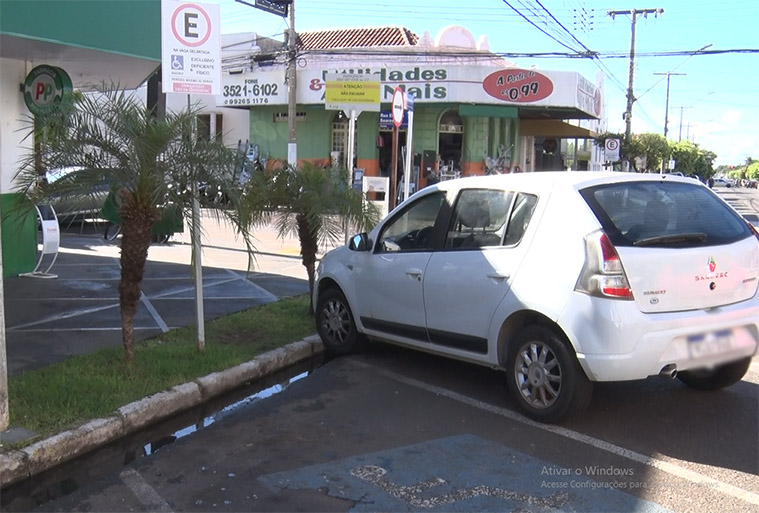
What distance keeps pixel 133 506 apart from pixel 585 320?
2989mm

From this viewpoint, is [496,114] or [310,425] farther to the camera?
[496,114]

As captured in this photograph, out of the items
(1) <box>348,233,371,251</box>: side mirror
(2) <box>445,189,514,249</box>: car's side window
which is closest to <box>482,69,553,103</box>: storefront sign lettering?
(1) <box>348,233,371,251</box>: side mirror

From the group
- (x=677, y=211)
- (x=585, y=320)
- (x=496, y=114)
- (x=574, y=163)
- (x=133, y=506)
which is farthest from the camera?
(x=574, y=163)

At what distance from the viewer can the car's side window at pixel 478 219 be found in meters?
5.34

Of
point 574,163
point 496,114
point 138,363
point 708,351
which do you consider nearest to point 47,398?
point 138,363

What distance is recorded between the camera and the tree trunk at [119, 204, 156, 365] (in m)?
5.35

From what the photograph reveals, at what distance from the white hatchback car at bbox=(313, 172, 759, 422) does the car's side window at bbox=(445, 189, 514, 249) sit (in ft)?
0.03

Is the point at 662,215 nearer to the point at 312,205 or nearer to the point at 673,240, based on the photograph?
the point at 673,240

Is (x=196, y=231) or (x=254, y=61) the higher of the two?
(x=254, y=61)

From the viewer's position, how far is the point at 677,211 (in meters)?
4.91

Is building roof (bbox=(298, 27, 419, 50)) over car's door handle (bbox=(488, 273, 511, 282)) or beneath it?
over

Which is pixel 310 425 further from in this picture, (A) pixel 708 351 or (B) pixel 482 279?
(A) pixel 708 351

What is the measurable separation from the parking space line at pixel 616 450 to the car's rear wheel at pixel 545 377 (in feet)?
0.35

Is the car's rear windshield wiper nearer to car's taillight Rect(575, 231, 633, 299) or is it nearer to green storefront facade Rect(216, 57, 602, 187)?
car's taillight Rect(575, 231, 633, 299)
